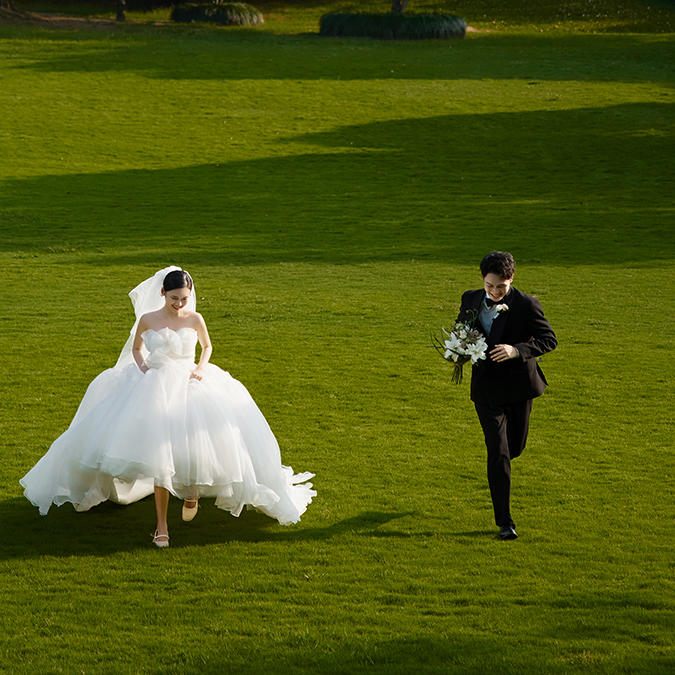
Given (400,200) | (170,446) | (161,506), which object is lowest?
(161,506)

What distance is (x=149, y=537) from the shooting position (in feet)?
31.2

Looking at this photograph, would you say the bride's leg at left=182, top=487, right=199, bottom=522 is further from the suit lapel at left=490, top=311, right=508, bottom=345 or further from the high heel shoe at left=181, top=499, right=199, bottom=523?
the suit lapel at left=490, top=311, right=508, bottom=345

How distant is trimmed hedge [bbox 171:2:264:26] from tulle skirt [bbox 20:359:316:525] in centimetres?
5476

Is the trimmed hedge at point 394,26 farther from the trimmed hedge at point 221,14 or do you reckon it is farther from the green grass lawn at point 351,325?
the trimmed hedge at point 221,14

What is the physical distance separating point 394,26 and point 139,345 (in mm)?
51265

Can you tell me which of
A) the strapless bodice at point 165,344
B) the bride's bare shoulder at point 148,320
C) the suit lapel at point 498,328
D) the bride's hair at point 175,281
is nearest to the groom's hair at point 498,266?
the suit lapel at point 498,328

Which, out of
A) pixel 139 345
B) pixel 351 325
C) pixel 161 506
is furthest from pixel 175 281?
pixel 351 325

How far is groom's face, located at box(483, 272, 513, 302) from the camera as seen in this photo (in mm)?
8906

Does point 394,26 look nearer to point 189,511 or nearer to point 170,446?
point 189,511

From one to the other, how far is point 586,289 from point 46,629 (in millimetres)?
17392

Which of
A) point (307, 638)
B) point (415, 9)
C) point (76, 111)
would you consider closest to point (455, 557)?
point (307, 638)

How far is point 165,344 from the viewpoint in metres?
9.31

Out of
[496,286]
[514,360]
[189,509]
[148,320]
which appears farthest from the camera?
[189,509]

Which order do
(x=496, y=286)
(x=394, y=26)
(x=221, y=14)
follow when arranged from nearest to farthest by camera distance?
(x=496, y=286)
(x=394, y=26)
(x=221, y=14)
